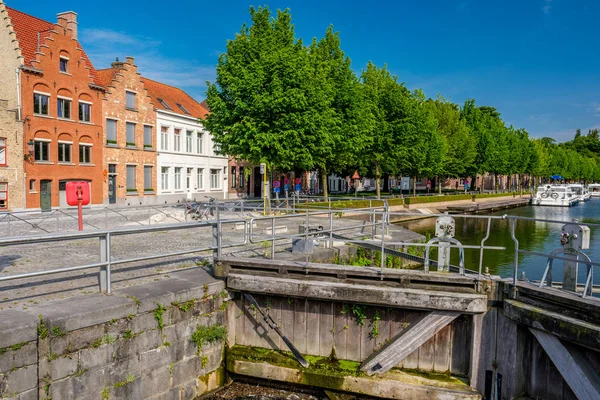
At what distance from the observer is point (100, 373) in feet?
21.7

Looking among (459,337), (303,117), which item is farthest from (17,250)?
(303,117)

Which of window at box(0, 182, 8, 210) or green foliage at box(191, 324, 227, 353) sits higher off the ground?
window at box(0, 182, 8, 210)

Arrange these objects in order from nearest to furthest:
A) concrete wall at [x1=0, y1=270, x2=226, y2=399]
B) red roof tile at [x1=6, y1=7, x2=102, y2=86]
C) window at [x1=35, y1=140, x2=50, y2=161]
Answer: concrete wall at [x1=0, y1=270, x2=226, y2=399] → window at [x1=35, y1=140, x2=50, y2=161] → red roof tile at [x1=6, y1=7, x2=102, y2=86]

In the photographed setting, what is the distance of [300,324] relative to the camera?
29.1 ft

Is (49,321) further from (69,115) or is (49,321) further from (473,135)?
(473,135)

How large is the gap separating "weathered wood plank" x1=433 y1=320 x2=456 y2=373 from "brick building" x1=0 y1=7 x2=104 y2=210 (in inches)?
1135

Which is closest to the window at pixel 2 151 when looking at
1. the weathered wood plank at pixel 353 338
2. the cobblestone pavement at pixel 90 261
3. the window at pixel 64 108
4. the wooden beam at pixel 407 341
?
the window at pixel 64 108

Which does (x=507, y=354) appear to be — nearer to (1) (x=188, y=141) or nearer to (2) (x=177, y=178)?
(2) (x=177, y=178)

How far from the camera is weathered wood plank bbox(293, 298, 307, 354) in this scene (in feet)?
29.0

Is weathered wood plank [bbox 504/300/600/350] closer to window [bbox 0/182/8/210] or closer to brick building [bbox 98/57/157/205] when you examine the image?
window [bbox 0/182/8/210]

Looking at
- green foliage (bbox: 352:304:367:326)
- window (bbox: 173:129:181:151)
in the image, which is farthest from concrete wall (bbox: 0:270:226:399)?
window (bbox: 173:129:181:151)

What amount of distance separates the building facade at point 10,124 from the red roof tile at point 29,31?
31.5 inches

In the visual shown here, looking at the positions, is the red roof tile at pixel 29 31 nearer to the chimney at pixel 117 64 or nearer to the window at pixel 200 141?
the chimney at pixel 117 64

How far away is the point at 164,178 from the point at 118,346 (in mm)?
36630
